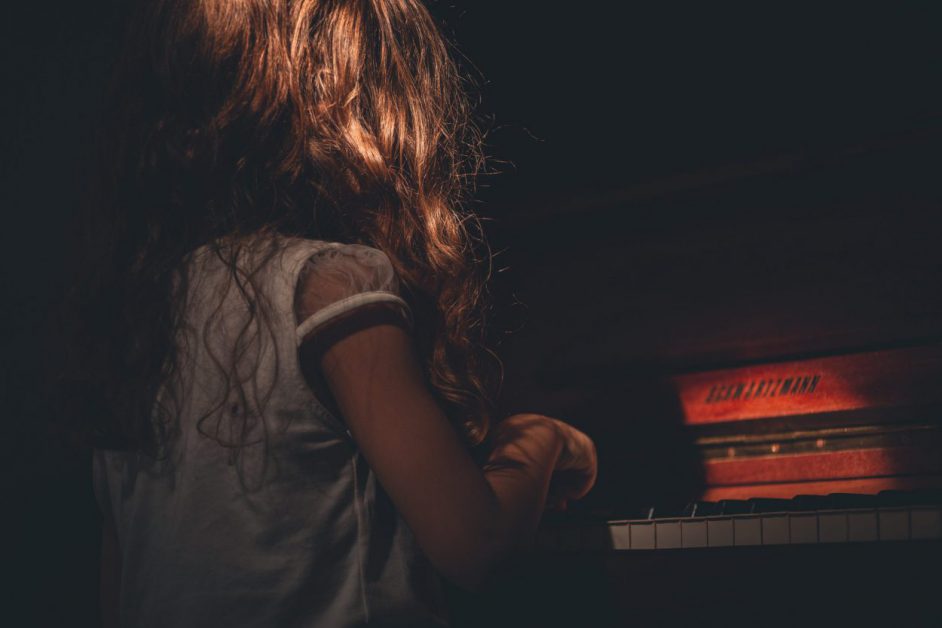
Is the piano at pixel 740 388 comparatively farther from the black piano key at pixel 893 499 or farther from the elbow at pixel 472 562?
the elbow at pixel 472 562

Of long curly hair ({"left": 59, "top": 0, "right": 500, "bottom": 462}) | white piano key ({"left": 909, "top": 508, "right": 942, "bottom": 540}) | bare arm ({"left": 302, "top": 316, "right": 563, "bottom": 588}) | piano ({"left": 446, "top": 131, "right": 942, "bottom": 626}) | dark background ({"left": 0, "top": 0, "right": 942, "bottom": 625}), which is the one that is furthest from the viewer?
dark background ({"left": 0, "top": 0, "right": 942, "bottom": 625})

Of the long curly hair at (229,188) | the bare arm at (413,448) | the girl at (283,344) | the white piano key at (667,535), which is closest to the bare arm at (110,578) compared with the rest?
the girl at (283,344)

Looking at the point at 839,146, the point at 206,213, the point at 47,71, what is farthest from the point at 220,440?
the point at 47,71

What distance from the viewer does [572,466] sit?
1036 millimetres

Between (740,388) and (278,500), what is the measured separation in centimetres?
96

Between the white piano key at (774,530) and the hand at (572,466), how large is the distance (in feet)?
0.67

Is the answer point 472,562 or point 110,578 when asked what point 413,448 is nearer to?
point 472,562

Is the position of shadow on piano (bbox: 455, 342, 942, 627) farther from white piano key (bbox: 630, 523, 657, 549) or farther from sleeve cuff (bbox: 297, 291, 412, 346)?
sleeve cuff (bbox: 297, 291, 412, 346)

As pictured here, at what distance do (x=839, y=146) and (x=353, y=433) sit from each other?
3.31 ft

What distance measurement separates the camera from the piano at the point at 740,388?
1.06m

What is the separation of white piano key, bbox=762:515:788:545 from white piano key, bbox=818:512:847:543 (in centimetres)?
4

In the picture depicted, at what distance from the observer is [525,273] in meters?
1.80

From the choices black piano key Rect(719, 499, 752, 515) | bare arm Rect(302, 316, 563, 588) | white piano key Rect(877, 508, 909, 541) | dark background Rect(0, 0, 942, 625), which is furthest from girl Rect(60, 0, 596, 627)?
dark background Rect(0, 0, 942, 625)

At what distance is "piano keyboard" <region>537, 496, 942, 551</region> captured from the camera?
3.17ft
